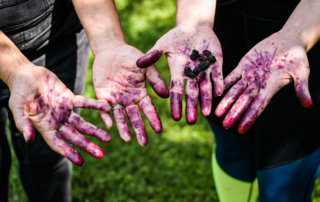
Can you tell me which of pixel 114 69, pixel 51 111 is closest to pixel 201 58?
pixel 114 69

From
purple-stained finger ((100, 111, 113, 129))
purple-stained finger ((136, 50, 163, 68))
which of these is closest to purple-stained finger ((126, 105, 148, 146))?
purple-stained finger ((100, 111, 113, 129))

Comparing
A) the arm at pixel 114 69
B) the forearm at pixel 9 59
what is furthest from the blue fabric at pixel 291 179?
the forearm at pixel 9 59

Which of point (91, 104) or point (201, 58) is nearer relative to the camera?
point (91, 104)

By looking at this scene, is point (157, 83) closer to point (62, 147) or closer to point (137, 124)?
point (137, 124)

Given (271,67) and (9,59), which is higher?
(9,59)

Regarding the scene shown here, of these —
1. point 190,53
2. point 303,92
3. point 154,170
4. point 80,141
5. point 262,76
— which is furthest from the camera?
point 154,170

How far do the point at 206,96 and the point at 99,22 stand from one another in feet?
2.60

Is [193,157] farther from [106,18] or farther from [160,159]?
[106,18]

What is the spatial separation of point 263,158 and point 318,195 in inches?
51.1

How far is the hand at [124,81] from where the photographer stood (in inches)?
80.1

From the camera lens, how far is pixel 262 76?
194 cm

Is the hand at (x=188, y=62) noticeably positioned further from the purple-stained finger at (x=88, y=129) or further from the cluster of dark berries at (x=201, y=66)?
the purple-stained finger at (x=88, y=129)

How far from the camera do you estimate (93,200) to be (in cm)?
312

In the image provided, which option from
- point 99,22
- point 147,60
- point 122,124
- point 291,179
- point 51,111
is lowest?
point 291,179
